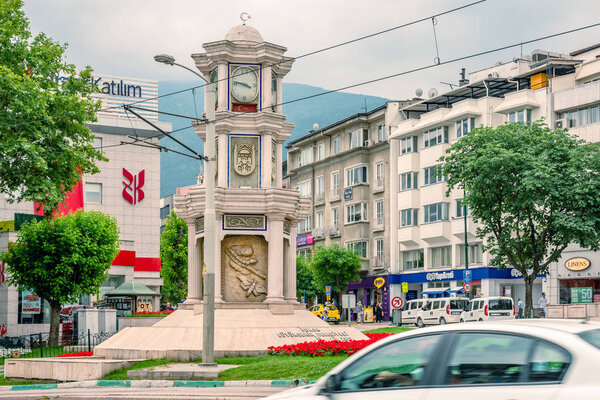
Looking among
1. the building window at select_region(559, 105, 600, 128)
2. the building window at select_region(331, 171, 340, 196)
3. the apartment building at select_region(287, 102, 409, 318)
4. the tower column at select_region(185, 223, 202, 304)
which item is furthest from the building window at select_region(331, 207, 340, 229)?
the tower column at select_region(185, 223, 202, 304)

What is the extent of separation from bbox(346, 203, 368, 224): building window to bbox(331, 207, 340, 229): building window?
1.74m

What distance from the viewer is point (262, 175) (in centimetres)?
2775

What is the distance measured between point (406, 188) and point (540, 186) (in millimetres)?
26983

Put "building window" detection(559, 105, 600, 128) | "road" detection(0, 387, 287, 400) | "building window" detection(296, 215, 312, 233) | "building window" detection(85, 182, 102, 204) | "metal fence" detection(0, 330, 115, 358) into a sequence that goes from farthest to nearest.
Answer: "building window" detection(296, 215, 312, 233) < "building window" detection(85, 182, 102, 204) < "building window" detection(559, 105, 600, 128) < "metal fence" detection(0, 330, 115, 358) < "road" detection(0, 387, 287, 400)

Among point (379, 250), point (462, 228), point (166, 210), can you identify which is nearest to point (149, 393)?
point (462, 228)

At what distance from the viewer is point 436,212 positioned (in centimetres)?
6412

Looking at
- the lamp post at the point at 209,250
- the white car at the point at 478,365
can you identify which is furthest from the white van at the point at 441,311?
the white car at the point at 478,365

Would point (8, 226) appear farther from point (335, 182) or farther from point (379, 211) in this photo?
point (335, 182)

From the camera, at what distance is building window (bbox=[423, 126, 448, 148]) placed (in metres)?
63.8

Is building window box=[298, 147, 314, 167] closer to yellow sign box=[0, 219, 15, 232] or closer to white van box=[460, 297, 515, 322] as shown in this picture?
yellow sign box=[0, 219, 15, 232]

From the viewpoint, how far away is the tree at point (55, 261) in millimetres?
39812

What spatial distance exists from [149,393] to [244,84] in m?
13.0

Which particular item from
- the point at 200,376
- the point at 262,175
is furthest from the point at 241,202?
the point at 200,376

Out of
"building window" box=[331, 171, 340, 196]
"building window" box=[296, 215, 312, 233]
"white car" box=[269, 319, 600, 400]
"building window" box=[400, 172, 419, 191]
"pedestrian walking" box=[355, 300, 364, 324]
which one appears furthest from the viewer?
"building window" box=[296, 215, 312, 233]
